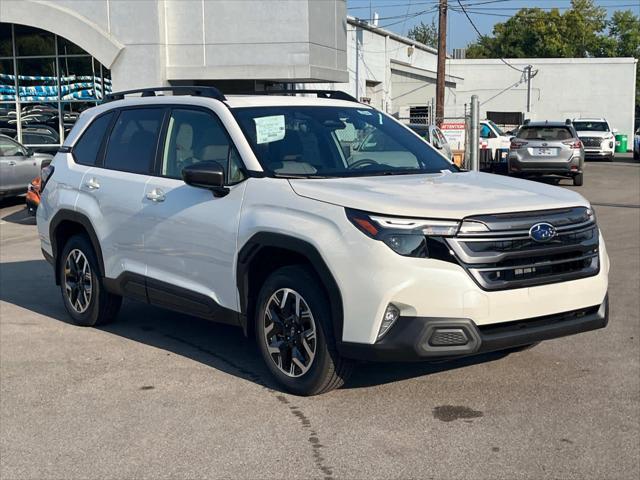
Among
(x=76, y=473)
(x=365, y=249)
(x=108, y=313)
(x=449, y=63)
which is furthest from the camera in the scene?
(x=449, y=63)

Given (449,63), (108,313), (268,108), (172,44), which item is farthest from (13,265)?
(449,63)

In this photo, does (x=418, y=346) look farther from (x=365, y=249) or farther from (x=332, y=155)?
(x=332, y=155)

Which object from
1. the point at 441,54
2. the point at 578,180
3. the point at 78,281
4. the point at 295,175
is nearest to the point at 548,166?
the point at 578,180

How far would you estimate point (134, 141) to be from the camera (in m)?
6.70

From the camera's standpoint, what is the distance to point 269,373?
5836mm

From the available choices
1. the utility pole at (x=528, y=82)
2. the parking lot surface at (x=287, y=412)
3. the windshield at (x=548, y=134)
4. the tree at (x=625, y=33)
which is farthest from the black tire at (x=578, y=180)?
the tree at (x=625, y=33)

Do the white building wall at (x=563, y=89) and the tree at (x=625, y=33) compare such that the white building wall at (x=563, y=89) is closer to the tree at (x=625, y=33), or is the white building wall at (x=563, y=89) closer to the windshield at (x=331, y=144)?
the tree at (x=625, y=33)

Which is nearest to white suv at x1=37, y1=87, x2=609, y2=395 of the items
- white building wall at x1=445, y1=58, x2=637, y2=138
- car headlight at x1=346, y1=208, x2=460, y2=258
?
car headlight at x1=346, y1=208, x2=460, y2=258

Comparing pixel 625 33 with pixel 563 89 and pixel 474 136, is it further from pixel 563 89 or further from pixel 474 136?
pixel 474 136

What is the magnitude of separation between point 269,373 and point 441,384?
117cm

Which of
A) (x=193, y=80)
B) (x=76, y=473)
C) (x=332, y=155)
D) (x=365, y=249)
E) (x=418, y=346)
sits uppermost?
(x=193, y=80)

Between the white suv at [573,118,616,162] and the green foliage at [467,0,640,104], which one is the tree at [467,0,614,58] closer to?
the green foliage at [467,0,640,104]

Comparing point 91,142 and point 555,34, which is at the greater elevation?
point 555,34

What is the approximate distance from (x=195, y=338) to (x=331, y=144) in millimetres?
2014
